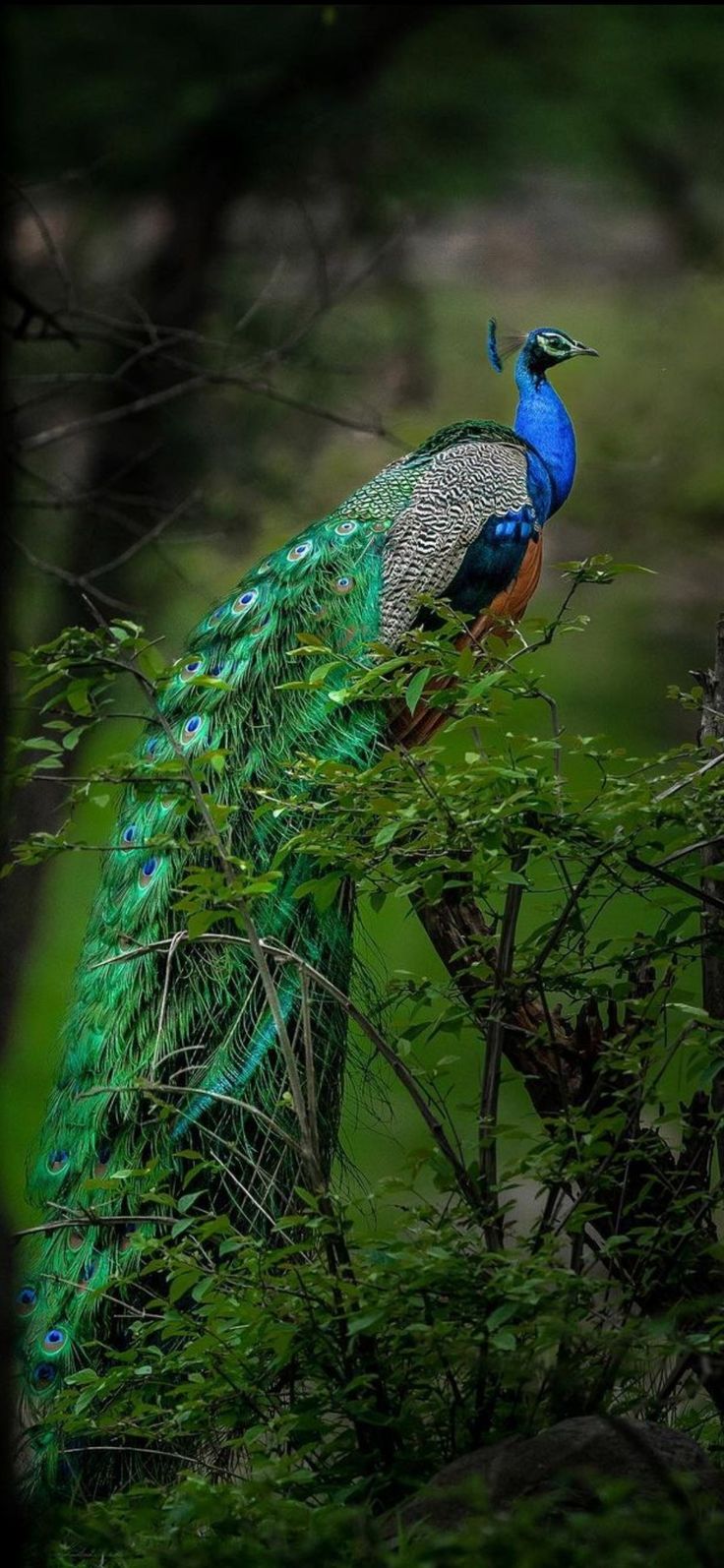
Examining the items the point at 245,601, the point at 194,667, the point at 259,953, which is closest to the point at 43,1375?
the point at 259,953

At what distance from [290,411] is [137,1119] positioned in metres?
3.31

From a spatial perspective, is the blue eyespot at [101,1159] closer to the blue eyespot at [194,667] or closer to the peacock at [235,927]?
the peacock at [235,927]

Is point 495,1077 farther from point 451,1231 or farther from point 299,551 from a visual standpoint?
point 299,551

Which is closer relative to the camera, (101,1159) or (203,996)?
(101,1159)

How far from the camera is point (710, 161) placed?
Result: 6234 millimetres

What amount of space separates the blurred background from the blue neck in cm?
36

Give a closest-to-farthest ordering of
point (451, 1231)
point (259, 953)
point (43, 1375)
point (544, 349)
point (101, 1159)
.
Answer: point (451, 1231)
point (259, 953)
point (43, 1375)
point (101, 1159)
point (544, 349)

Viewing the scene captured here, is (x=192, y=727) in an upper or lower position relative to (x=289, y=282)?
lower

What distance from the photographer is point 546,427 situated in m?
3.82

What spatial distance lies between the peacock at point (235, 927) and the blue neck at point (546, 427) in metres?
0.11

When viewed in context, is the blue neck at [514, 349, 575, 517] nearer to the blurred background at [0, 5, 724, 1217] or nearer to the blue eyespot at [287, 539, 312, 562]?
the blurred background at [0, 5, 724, 1217]

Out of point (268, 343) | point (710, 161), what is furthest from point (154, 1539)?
point (710, 161)

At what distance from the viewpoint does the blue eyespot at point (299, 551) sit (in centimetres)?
342

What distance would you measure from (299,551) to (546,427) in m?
0.74
